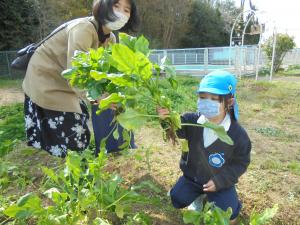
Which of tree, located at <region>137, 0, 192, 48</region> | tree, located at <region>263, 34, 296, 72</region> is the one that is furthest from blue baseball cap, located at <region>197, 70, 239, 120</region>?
tree, located at <region>137, 0, 192, 48</region>

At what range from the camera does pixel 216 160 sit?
6.45ft

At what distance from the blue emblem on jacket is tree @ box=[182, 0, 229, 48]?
22.2 m

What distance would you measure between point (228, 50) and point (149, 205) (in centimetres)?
1090

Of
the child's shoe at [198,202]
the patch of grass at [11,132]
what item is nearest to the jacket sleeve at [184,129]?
the child's shoe at [198,202]

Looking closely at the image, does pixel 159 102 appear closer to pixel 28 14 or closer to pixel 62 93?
pixel 62 93

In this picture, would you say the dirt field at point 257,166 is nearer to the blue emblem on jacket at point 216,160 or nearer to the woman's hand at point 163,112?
the blue emblem on jacket at point 216,160

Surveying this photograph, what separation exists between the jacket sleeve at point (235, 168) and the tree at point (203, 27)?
22216mm

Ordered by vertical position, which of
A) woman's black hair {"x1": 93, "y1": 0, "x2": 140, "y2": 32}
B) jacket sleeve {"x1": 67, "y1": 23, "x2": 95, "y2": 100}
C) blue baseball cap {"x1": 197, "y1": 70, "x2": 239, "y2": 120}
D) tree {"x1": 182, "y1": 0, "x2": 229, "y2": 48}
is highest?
tree {"x1": 182, "y1": 0, "x2": 229, "y2": 48}

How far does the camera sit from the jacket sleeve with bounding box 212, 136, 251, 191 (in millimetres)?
1914

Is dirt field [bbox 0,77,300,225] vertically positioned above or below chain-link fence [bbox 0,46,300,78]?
below

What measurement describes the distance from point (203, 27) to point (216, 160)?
23534 mm

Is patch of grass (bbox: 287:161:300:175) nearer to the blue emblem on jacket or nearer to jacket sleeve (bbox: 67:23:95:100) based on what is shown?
the blue emblem on jacket

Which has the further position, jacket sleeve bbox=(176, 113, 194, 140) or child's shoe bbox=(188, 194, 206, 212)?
child's shoe bbox=(188, 194, 206, 212)

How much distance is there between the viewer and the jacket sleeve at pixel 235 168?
1.91 m
